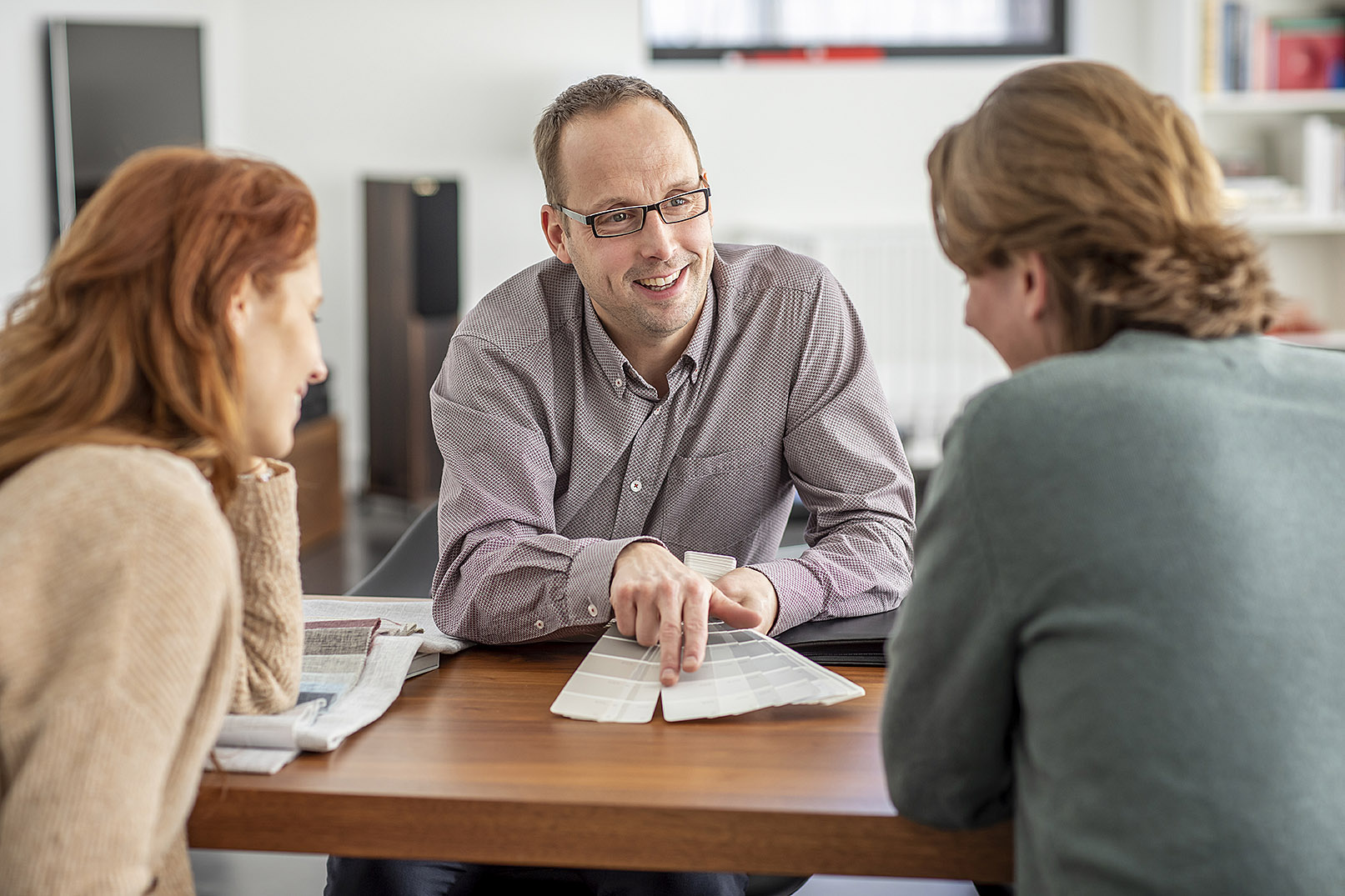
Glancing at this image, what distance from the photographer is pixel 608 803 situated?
85cm

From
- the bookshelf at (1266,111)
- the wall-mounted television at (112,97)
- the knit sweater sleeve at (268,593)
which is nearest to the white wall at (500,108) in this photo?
the wall-mounted television at (112,97)

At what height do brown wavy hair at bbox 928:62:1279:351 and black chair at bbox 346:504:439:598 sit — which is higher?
brown wavy hair at bbox 928:62:1279:351

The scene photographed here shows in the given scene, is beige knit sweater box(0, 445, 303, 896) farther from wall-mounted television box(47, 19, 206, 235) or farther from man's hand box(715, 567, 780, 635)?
wall-mounted television box(47, 19, 206, 235)

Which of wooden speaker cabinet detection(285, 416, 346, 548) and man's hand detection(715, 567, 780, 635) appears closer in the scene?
man's hand detection(715, 567, 780, 635)

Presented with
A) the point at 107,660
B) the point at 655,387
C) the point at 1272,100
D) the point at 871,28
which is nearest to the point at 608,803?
the point at 107,660

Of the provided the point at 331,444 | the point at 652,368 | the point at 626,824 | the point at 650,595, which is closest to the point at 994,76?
the point at 331,444

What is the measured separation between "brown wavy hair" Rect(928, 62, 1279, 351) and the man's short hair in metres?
0.71

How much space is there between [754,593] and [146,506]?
0.62 m

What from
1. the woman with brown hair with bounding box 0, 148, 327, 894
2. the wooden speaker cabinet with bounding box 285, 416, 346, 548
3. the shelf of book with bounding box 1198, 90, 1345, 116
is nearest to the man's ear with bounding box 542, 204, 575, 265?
the woman with brown hair with bounding box 0, 148, 327, 894

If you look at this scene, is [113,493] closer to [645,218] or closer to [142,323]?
[142,323]

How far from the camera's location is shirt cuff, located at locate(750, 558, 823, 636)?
1263 mm

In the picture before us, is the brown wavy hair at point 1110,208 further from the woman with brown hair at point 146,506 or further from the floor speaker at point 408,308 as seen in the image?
the floor speaker at point 408,308

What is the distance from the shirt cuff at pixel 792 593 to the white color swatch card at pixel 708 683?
0.10 metres

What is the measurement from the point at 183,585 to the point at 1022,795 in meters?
0.59
